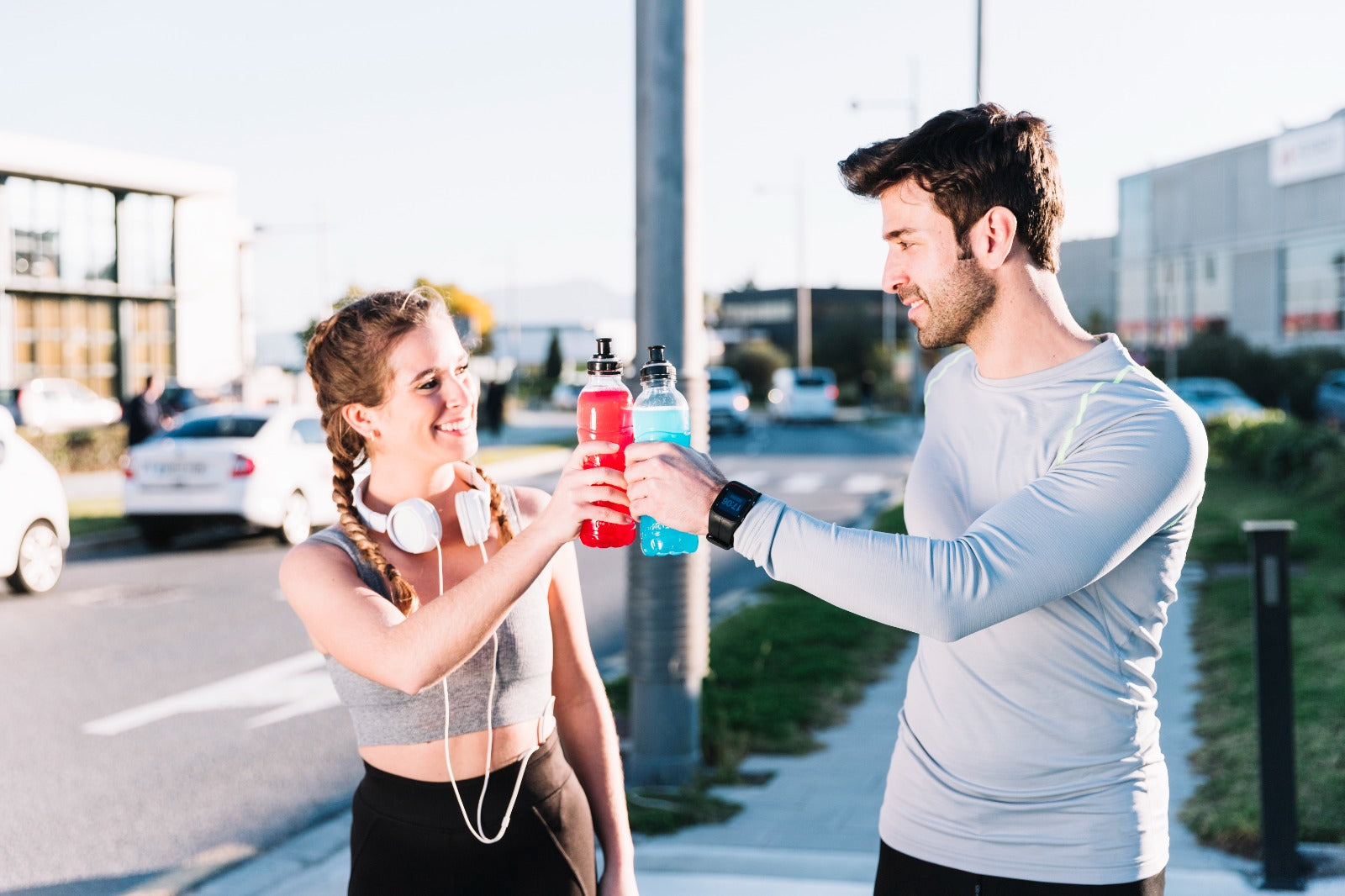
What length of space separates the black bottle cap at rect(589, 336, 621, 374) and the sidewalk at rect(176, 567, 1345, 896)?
2.91m

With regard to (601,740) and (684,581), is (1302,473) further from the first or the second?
(601,740)

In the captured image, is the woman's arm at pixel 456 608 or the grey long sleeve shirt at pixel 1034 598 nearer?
the grey long sleeve shirt at pixel 1034 598

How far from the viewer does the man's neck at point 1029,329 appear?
7.88ft

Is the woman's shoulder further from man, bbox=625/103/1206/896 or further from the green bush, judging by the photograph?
the green bush

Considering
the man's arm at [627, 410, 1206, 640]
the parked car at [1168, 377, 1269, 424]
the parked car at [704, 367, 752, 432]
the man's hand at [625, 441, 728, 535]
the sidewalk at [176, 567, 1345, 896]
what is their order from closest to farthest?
the man's arm at [627, 410, 1206, 640] → the man's hand at [625, 441, 728, 535] → the sidewalk at [176, 567, 1345, 896] → the parked car at [1168, 377, 1269, 424] → the parked car at [704, 367, 752, 432]

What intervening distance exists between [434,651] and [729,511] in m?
0.55

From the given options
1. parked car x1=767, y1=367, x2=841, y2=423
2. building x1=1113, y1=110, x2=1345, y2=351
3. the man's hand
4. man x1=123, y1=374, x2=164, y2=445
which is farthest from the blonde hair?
building x1=1113, y1=110, x2=1345, y2=351

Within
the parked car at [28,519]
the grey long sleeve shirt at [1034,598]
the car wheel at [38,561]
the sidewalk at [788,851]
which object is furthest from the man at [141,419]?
the grey long sleeve shirt at [1034,598]

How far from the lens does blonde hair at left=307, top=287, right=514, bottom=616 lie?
2580 millimetres

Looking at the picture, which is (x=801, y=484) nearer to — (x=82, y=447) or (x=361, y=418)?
(x=82, y=447)

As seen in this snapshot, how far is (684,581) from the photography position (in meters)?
6.05

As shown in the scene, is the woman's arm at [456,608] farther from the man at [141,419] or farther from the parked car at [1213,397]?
the parked car at [1213,397]

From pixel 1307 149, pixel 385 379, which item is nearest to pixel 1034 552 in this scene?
pixel 385 379

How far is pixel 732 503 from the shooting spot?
85.4 inches
